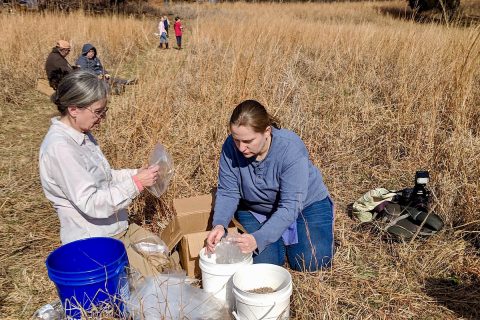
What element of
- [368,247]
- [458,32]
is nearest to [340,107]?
[458,32]

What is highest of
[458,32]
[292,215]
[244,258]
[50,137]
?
[458,32]

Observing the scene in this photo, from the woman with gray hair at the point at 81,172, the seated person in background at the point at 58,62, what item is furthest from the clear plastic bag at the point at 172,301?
the seated person in background at the point at 58,62

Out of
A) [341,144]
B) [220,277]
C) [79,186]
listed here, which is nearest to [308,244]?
[220,277]

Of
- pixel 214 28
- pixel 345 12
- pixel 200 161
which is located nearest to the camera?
pixel 200 161

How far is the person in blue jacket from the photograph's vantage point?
6.96ft

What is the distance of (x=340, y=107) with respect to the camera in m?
4.43

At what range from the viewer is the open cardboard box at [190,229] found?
224 cm

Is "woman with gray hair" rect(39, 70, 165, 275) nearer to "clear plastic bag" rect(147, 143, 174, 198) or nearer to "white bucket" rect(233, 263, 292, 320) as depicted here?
"clear plastic bag" rect(147, 143, 174, 198)

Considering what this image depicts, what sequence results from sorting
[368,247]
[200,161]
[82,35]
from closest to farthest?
[368,247] < [200,161] < [82,35]

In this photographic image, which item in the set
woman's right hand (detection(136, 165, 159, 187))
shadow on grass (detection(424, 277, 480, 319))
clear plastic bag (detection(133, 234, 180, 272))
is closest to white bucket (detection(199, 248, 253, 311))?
clear plastic bag (detection(133, 234, 180, 272))

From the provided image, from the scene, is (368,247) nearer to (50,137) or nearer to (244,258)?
(244,258)

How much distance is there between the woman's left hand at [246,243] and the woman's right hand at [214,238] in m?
0.10

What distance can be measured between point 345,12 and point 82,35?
→ 39.5 feet

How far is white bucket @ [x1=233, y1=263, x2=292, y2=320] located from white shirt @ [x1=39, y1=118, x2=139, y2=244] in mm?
705
